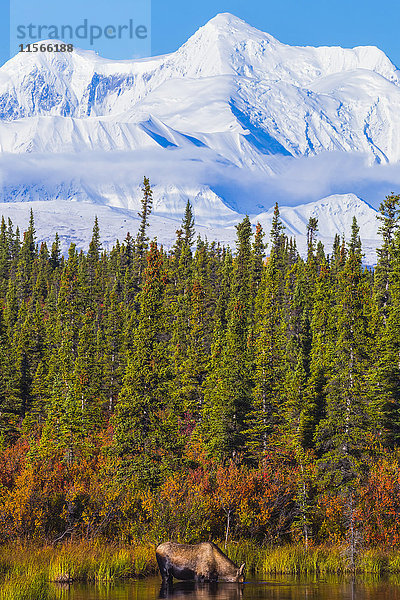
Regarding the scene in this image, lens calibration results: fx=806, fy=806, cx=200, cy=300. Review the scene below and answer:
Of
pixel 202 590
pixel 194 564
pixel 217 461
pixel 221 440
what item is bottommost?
pixel 202 590

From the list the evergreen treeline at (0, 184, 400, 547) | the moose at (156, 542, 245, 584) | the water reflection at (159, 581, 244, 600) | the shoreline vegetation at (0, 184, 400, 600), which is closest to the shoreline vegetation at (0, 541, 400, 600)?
the shoreline vegetation at (0, 184, 400, 600)

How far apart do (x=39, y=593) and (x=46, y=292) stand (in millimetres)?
143322

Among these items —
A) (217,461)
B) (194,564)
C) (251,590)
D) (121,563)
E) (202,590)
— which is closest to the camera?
(251,590)

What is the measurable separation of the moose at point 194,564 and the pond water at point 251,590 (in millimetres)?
467

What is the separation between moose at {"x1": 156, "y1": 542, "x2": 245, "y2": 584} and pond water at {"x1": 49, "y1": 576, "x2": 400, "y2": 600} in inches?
18.4

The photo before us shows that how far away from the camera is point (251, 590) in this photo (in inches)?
1324

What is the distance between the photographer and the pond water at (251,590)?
31.7 meters

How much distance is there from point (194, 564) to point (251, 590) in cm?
315

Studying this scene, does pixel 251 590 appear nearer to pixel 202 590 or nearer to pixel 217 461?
pixel 202 590

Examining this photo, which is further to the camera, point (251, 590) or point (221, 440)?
point (221, 440)

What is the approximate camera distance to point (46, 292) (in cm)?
17100

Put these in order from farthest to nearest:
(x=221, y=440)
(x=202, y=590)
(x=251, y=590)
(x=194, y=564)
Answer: (x=221, y=440) → (x=194, y=564) → (x=202, y=590) → (x=251, y=590)

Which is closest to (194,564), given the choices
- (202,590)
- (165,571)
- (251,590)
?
(165,571)

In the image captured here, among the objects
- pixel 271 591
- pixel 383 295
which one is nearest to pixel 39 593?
pixel 271 591
